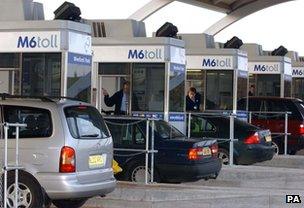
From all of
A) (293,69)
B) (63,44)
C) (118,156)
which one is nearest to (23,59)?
(63,44)

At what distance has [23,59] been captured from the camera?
43.6 ft

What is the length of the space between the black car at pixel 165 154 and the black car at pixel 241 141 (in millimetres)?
3109

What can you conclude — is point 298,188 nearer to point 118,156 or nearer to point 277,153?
point 118,156

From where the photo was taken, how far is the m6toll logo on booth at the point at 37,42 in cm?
1299

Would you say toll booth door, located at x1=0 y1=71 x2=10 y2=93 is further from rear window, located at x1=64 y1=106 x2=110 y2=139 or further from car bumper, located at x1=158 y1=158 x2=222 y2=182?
rear window, located at x1=64 y1=106 x2=110 y2=139

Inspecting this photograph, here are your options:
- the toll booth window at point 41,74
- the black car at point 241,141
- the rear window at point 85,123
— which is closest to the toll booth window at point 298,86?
the black car at point 241,141

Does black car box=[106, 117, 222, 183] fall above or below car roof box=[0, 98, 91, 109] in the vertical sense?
below

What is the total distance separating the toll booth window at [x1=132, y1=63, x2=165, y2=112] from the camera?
16.4 m

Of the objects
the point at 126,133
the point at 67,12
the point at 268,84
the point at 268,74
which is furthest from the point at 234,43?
the point at 126,133

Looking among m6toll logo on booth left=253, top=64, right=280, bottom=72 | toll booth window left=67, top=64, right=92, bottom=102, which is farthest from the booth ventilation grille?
m6toll logo on booth left=253, top=64, right=280, bottom=72

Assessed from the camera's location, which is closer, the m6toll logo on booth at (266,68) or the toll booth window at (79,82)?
the toll booth window at (79,82)

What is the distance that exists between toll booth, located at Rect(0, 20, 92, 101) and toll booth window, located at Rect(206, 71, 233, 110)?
668 centimetres

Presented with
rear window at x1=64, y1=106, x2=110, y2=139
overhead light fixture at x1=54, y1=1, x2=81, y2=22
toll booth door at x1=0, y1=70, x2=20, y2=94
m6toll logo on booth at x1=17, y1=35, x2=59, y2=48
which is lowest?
rear window at x1=64, y1=106, x2=110, y2=139

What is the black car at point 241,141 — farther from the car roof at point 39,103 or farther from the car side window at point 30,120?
the car side window at point 30,120
